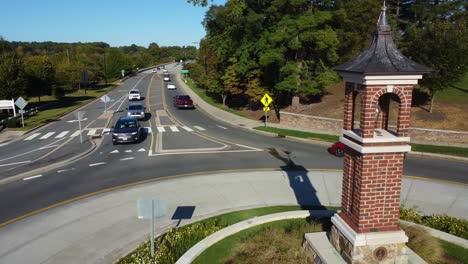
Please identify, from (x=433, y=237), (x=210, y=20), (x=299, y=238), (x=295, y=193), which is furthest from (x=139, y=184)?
(x=210, y=20)

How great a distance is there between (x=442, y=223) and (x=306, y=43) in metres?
Result: 26.6

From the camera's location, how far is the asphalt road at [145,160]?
53.7 ft

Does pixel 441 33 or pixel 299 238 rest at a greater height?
pixel 441 33

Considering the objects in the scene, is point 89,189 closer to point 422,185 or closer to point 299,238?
point 299,238

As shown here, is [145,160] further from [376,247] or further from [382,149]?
[382,149]

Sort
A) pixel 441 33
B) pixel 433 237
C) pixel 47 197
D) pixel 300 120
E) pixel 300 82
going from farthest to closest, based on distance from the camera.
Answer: pixel 300 82 → pixel 300 120 → pixel 441 33 → pixel 47 197 → pixel 433 237

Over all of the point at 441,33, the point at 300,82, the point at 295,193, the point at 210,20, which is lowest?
the point at 295,193

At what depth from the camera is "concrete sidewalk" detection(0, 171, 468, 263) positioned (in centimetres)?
1094

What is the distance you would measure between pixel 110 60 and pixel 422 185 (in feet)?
316

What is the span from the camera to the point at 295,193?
52.1ft

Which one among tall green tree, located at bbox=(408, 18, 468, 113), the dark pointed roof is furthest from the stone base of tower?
tall green tree, located at bbox=(408, 18, 468, 113)

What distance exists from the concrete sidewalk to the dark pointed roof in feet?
23.3

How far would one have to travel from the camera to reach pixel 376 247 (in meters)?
8.15

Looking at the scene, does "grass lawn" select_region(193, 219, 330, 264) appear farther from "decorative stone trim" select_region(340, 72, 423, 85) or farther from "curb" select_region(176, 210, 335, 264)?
"decorative stone trim" select_region(340, 72, 423, 85)
